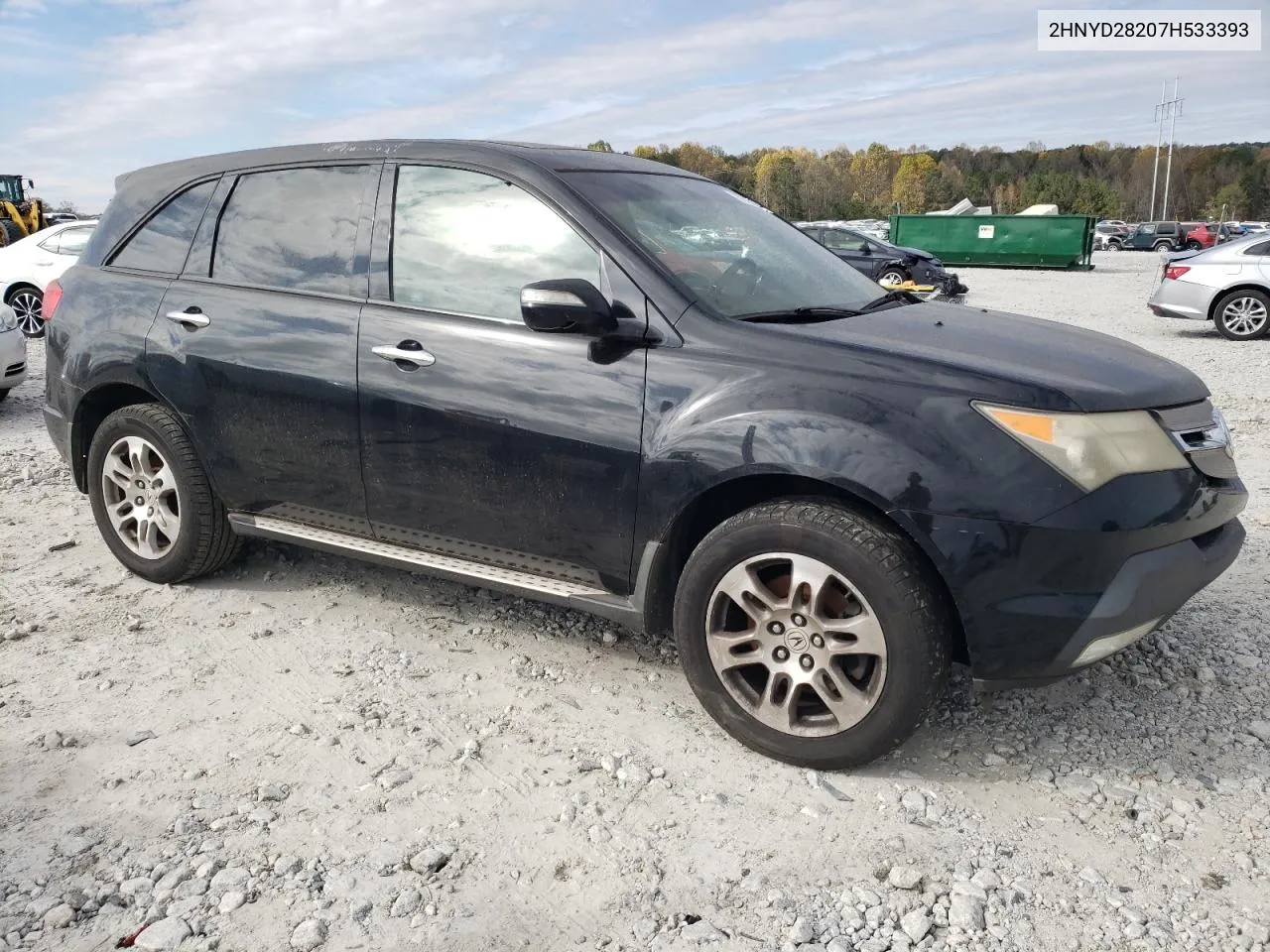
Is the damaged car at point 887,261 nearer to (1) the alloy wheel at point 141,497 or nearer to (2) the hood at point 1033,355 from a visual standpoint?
(2) the hood at point 1033,355

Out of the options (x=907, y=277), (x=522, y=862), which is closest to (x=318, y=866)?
(x=522, y=862)

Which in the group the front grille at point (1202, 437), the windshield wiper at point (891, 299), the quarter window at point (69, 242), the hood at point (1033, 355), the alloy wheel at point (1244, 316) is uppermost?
the quarter window at point (69, 242)

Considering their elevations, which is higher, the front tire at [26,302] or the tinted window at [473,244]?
the tinted window at [473,244]

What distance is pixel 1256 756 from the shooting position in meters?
3.14

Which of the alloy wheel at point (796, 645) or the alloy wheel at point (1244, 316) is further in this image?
the alloy wheel at point (1244, 316)

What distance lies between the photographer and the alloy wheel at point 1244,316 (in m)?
13.2

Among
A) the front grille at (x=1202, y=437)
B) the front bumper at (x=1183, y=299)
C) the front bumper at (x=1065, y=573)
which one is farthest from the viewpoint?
the front bumper at (x=1183, y=299)

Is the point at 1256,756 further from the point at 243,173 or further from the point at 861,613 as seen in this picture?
the point at 243,173

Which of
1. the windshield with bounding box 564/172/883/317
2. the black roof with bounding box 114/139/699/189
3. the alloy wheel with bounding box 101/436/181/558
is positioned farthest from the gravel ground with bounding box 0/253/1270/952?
the black roof with bounding box 114/139/699/189

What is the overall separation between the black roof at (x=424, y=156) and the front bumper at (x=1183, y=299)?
38.4 feet

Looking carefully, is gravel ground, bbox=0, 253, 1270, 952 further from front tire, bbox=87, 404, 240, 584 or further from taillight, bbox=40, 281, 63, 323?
taillight, bbox=40, 281, 63, 323

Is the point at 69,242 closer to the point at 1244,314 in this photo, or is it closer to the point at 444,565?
the point at 444,565

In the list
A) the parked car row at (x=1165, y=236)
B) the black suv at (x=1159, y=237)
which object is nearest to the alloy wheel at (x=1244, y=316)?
the parked car row at (x=1165, y=236)

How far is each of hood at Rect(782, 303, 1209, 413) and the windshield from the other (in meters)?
0.25
